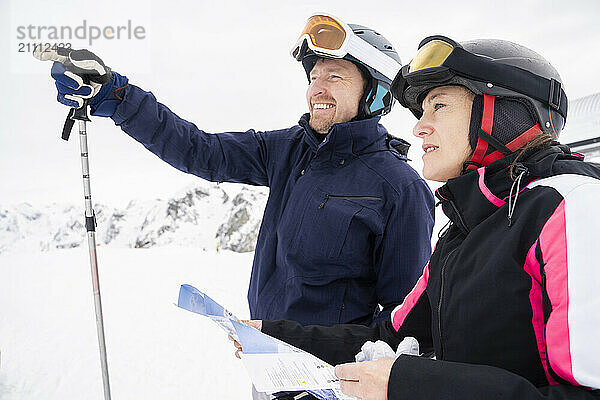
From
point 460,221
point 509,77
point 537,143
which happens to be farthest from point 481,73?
point 460,221

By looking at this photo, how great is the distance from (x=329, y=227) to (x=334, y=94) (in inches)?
17.6

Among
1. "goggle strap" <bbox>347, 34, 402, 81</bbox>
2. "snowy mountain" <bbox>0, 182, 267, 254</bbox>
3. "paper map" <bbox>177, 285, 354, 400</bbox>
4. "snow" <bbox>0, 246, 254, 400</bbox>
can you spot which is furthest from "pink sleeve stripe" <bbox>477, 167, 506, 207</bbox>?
"snowy mountain" <bbox>0, 182, 267, 254</bbox>

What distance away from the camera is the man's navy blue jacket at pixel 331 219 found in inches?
54.7

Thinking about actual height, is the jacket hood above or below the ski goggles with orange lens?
below

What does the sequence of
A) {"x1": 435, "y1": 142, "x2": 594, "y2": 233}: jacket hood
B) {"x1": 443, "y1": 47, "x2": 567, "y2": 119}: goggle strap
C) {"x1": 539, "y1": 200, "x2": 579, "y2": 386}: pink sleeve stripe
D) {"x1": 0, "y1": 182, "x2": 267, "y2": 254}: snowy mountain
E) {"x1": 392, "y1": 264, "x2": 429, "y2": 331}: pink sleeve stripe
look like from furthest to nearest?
{"x1": 0, "y1": 182, "x2": 267, "y2": 254}: snowy mountain → {"x1": 392, "y1": 264, "x2": 429, "y2": 331}: pink sleeve stripe → {"x1": 443, "y1": 47, "x2": 567, "y2": 119}: goggle strap → {"x1": 435, "y1": 142, "x2": 594, "y2": 233}: jacket hood → {"x1": 539, "y1": 200, "x2": 579, "y2": 386}: pink sleeve stripe

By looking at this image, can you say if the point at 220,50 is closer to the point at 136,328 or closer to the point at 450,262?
the point at 136,328

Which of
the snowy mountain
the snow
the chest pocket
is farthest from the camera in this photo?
the snowy mountain

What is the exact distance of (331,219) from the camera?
4.62 ft

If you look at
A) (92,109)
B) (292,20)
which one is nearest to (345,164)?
(92,109)

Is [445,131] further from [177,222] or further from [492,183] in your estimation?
[177,222]

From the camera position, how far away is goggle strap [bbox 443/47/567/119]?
0.92 metres

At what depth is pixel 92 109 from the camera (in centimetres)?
152

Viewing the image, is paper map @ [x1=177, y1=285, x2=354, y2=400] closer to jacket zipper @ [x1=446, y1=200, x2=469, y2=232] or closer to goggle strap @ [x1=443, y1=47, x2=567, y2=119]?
jacket zipper @ [x1=446, y1=200, x2=469, y2=232]

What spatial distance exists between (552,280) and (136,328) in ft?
11.2
